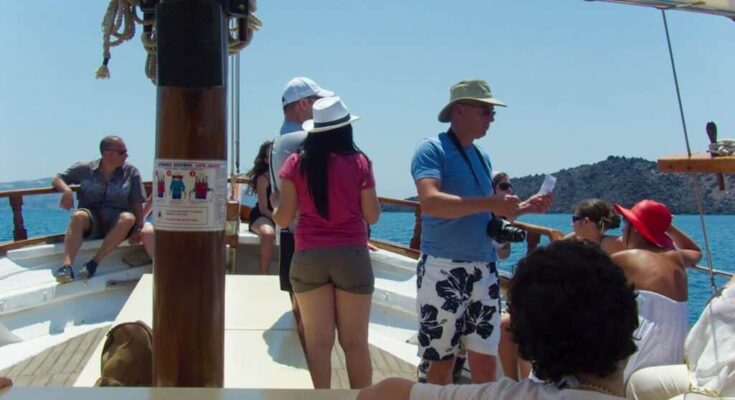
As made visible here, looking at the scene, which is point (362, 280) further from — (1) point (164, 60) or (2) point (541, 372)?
(2) point (541, 372)

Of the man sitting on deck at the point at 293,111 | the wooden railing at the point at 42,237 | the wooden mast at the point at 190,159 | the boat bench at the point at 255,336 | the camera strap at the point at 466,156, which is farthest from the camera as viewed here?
the wooden railing at the point at 42,237

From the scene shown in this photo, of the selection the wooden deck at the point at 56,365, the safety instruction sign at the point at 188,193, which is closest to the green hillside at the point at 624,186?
the safety instruction sign at the point at 188,193

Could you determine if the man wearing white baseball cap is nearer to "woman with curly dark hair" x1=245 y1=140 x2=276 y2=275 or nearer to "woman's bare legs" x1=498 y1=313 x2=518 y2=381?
"woman's bare legs" x1=498 y1=313 x2=518 y2=381

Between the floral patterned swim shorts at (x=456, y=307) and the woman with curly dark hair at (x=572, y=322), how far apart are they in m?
1.53

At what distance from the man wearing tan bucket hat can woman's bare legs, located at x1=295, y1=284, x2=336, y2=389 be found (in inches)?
15.1

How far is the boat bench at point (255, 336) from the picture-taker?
129 inches

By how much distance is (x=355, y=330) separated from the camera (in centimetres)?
312

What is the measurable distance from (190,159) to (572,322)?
1269 mm

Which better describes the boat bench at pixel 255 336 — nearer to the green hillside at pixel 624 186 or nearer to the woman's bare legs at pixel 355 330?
the woman's bare legs at pixel 355 330

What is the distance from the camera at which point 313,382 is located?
313cm

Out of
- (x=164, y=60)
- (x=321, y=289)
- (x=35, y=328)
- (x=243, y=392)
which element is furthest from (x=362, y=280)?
(x=35, y=328)

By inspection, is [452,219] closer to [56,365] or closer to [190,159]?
[190,159]

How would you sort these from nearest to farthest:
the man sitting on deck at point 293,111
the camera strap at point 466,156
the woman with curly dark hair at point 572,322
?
the woman with curly dark hair at point 572,322 < the camera strap at point 466,156 < the man sitting on deck at point 293,111

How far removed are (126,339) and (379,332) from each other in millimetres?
2998
